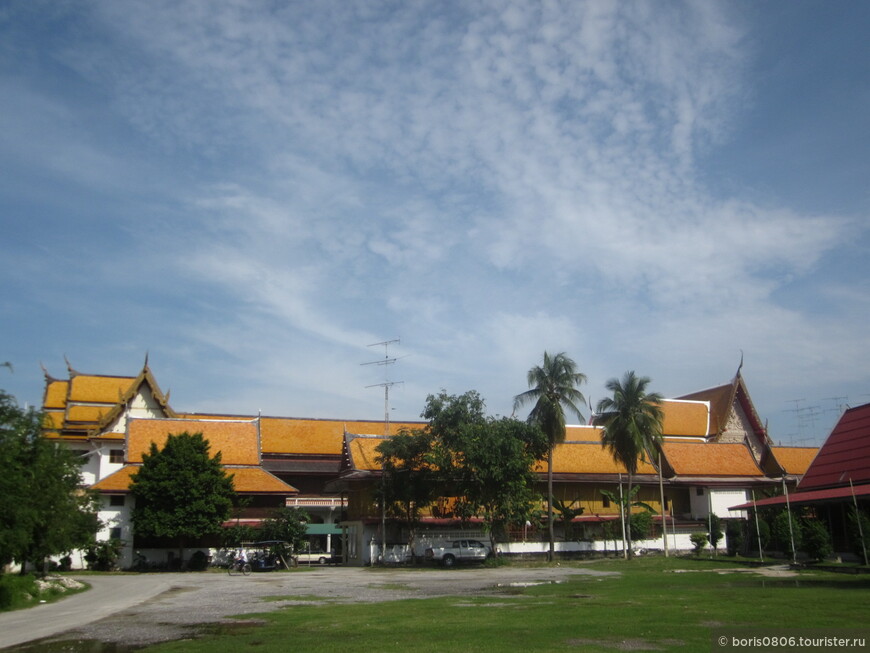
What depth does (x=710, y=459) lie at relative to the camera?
54781 millimetres

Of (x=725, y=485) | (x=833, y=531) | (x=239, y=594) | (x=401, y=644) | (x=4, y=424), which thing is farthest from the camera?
(x=725, y=485)

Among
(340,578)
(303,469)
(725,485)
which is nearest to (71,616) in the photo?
(340,578)

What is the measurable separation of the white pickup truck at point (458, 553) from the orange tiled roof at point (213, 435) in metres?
15.5

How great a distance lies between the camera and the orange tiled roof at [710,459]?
53.1 meters

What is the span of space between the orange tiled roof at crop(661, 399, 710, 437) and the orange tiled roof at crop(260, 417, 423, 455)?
874 inches

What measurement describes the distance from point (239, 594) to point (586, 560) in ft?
80.6

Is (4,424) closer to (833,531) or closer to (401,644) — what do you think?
(401,644)

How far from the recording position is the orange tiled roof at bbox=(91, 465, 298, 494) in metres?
41.6

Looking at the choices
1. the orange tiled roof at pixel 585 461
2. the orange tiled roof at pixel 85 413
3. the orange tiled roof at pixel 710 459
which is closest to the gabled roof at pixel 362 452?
the orange tiled roof at pixel 585 461

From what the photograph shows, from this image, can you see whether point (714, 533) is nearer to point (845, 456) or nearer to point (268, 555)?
point (845, 456)

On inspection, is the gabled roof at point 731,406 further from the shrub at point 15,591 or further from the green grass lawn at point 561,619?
the shrub at point 15,591

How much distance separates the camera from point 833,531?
33125mm

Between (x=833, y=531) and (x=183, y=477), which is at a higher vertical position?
(x=183, y=477)

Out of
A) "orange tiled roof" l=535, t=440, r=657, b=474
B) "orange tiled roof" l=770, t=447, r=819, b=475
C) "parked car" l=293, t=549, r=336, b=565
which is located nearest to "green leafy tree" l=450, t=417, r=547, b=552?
"orange tiled roof" l=535, t=440, r=657, b=474
